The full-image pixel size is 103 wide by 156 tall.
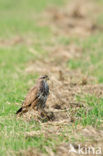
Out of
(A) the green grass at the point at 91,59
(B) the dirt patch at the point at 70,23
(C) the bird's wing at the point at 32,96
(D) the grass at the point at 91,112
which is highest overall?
(B) the dirt patch at the point at 70,23

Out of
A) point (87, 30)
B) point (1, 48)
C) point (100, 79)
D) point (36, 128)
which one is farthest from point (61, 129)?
point (87, 30)

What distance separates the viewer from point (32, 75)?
10383 mm

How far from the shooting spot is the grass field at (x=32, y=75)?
18.1 ft

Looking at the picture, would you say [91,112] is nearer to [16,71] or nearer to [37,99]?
[37,99]

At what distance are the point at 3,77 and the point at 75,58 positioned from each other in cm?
322

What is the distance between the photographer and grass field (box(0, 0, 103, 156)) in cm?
553

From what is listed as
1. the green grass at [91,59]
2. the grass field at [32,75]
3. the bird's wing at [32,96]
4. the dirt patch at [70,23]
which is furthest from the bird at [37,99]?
the dirt patch at [70,23]

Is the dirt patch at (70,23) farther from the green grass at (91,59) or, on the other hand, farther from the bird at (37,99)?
the bird at (37,99)

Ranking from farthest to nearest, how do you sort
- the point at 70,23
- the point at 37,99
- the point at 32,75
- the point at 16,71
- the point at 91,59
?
the point at 70,23, the point at 91,59, the point at 16,71, the point at 32,75, the point at 37,99

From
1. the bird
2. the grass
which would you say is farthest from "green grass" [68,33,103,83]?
the bird

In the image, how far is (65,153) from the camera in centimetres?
503

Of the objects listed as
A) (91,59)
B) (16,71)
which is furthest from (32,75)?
(91,59)

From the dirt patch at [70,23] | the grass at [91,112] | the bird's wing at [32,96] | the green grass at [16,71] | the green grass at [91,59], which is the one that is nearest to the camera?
the green grass at [16,71]

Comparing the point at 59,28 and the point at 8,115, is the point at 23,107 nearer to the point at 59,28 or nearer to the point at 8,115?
the point at 8,115
